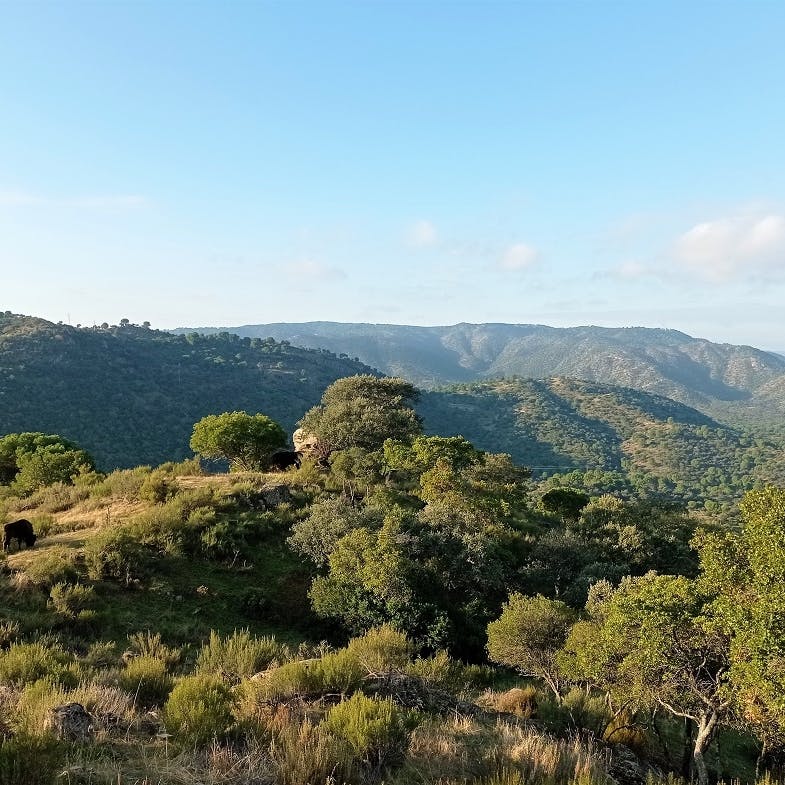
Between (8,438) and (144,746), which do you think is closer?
(144,746)

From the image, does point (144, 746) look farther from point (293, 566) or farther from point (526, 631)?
point (293, 566)

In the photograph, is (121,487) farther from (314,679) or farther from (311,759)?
(311,759)

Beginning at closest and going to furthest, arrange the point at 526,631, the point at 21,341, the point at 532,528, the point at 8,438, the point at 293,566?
the point at 526,631
the point at 293,566
the point at 532,528
the point at 8,438
the point at 21,341

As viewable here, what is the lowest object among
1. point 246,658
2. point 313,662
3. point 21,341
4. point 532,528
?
point 532,528

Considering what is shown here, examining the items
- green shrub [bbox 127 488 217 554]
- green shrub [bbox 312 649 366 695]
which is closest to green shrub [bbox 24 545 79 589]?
green shrub [bbox 127 488 217 554]

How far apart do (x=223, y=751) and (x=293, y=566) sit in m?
19.1

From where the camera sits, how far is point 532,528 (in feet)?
116

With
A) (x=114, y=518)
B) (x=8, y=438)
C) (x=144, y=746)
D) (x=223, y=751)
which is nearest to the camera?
(x=223, y=751)

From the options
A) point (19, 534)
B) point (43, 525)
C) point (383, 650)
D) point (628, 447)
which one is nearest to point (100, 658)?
point (383, 650)

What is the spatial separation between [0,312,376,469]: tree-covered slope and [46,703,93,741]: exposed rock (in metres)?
70.9

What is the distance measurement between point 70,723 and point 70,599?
13258mm

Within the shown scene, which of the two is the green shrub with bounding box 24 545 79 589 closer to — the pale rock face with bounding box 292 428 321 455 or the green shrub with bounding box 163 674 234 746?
the green shrub with bounding box 163 674 234 746

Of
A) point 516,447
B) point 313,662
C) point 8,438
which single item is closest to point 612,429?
point 516,447

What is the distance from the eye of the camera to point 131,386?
349 ft
